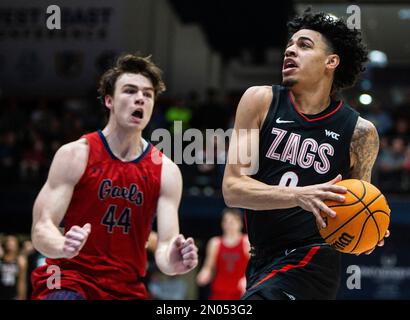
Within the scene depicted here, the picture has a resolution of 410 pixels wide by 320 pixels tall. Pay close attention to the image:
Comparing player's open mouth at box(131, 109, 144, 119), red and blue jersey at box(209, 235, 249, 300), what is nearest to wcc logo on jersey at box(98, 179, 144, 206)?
player's open mouth at box(131, 109, 144, 119)

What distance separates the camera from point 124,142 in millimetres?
4984

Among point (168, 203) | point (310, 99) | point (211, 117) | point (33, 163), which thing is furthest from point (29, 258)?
point (310, 99)

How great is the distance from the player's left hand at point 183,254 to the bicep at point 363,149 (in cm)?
117

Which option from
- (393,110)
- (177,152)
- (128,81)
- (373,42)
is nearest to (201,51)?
(373,42)

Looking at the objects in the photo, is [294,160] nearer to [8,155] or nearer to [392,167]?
[392,167]

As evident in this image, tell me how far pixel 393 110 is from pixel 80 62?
7041 mm

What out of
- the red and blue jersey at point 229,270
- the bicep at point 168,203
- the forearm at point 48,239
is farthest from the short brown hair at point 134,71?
the red and blue jersey at point 229,270

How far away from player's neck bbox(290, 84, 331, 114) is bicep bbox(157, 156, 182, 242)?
98 cm

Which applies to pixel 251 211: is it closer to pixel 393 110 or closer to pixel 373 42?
pixel 393 110

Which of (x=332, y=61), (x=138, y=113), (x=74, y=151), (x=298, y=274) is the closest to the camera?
(x=298, y=274)

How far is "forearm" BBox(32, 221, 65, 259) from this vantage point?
14.2 feet

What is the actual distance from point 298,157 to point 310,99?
1.39ft

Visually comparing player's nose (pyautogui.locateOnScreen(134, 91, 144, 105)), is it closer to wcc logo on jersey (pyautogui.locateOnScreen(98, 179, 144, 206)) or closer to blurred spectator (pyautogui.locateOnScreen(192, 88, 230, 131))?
wcc logo on jersey (pyautogui.locateOnScreen(98, 179, 144, 206))

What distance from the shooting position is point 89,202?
4750 mm
